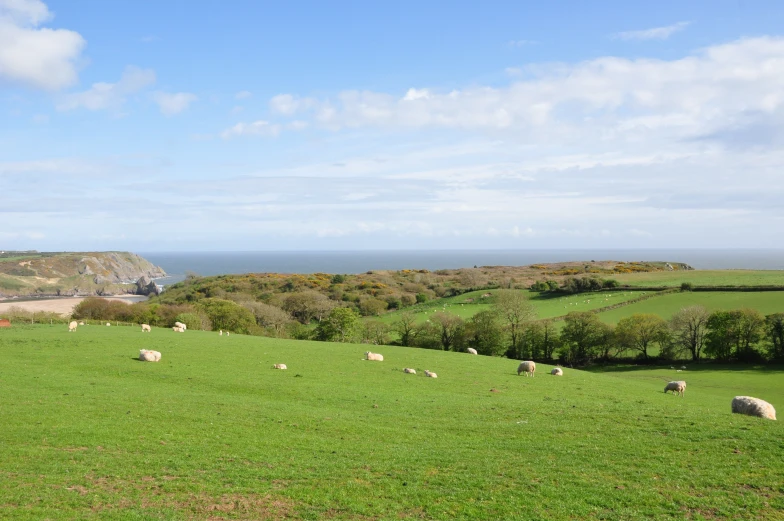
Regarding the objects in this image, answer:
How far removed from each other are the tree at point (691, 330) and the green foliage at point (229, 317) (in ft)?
193

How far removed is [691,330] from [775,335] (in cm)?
858

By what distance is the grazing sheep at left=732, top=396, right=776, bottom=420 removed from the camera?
20219 millimetres

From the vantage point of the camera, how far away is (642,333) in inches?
2478

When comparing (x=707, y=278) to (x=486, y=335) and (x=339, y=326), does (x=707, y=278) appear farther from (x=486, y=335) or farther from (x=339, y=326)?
(x=339, y=326)

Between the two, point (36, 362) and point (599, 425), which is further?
point (36, 362)

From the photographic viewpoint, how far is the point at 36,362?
28.6 meters

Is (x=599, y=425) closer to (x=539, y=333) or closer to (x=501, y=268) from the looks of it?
(x=539, y=333)

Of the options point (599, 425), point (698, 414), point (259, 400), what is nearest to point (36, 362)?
point (259, 400)

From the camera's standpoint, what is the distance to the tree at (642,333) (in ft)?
206

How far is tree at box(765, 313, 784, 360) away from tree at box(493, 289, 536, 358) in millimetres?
28446

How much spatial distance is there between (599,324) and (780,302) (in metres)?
34.5

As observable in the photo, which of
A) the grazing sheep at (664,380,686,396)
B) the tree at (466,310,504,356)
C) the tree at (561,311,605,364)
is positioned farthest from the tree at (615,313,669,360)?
the grazing sheep at (664,380,686,396)

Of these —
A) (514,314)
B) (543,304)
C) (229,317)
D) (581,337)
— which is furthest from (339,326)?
(543,304)

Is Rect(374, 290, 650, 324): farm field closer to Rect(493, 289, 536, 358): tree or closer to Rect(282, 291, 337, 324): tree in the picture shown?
Rect(282, 291, 337, 324): tree
